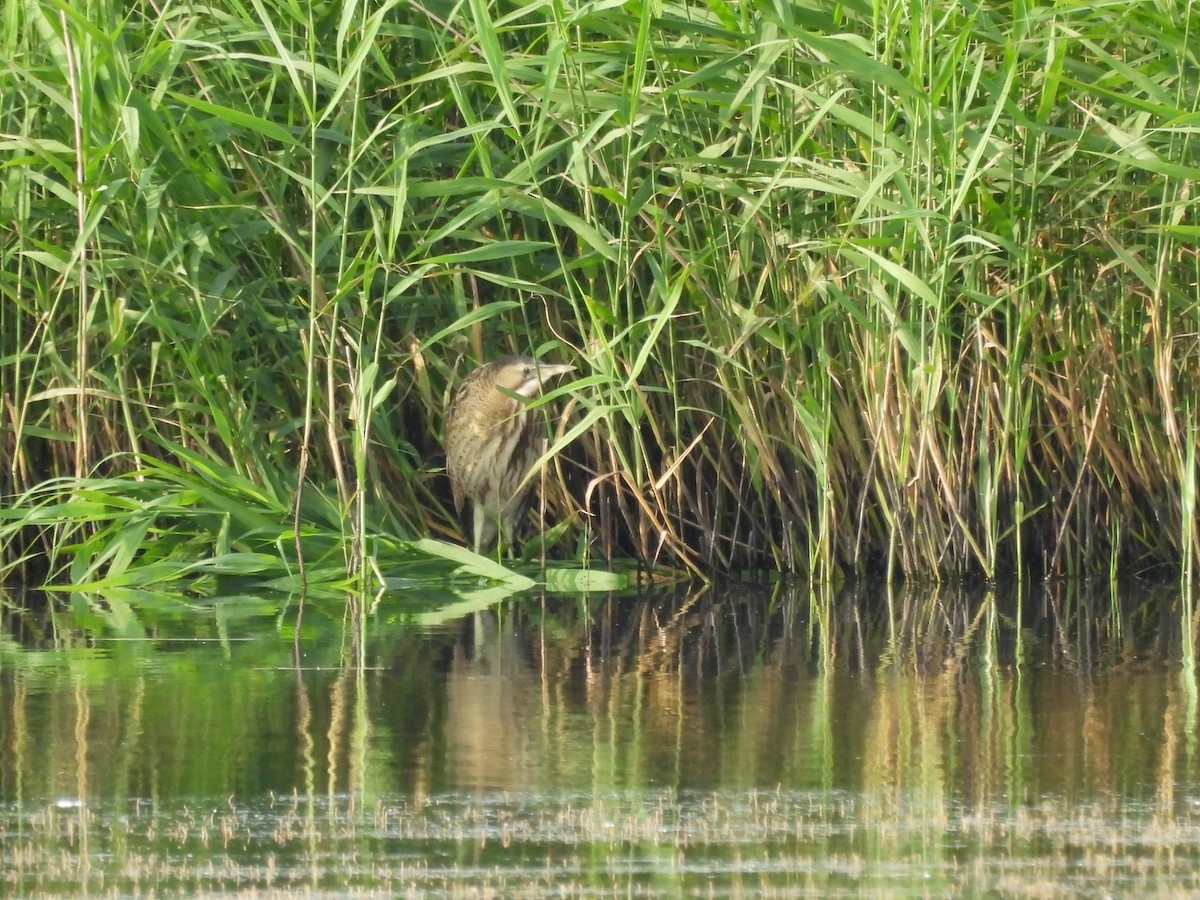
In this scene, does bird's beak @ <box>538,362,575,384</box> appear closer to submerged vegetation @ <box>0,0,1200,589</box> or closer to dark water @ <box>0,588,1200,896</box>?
submerged vegetation @ <box>0,0,1200,589</box>

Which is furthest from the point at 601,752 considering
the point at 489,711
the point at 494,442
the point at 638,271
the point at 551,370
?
the point at 494,442

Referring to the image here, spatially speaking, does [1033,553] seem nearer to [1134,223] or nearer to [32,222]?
[1134,223]

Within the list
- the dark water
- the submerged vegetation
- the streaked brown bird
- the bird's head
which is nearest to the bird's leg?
the streaked brown bird

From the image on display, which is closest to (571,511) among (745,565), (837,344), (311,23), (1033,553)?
(745,565)

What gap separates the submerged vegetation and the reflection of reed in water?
23.5 inches

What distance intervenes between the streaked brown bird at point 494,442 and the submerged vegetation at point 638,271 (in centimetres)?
12

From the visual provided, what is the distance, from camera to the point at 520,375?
579 cm

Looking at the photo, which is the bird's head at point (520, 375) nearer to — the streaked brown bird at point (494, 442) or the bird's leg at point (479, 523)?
the streaked brown bird at point (494, 442)

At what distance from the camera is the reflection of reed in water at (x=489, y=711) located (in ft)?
10.8

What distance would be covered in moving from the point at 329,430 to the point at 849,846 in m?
2.75

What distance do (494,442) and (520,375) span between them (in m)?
0.26

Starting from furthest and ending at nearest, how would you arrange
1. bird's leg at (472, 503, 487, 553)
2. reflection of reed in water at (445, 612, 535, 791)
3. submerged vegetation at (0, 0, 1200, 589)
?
bird's leg at (472, 503, 487, 553), submerged vegetation at (0, 0, 1200, 589), reflection of reed in water at (445, 612, 535, 791)

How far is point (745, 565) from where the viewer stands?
Result: 19.5 ft

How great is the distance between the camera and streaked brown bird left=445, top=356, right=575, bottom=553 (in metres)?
5.78
